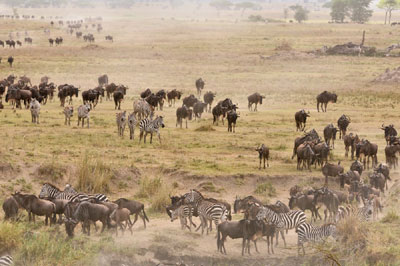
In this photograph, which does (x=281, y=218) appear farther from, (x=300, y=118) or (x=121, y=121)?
(x=300, y=118)

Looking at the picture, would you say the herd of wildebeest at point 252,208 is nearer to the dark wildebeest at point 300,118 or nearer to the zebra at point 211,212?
the zebra at point 211,212

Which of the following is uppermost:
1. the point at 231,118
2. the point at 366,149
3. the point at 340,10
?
the point at 340,10

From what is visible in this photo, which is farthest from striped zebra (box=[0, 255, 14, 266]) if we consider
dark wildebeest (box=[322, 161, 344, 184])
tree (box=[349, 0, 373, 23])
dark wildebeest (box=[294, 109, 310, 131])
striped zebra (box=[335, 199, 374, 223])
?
tree (box=[349, 0, 373, 23])

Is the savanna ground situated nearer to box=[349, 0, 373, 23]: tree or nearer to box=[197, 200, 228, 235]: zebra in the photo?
box=[197, 200, 228, 235]: zebra

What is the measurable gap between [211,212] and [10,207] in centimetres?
544

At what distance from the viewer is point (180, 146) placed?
27.3 meters

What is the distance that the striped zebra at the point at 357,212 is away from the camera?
1627 cm

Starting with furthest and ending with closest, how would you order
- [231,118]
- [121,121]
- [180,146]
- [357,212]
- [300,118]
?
[231,118], [300,118], [121,121], [180,146], [357,212]

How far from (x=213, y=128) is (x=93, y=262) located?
58.9 ft

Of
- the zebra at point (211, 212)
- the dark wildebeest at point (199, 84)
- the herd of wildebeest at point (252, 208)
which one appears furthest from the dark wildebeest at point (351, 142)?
the dark wildebeest at point (199, 84)

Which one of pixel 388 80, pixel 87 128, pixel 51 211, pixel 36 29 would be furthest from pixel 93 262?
pixel 36 29

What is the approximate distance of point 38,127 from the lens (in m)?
30.6

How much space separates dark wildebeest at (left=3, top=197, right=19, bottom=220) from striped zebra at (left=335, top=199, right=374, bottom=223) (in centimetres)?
863

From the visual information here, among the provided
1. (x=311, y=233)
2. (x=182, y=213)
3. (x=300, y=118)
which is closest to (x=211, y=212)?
(x=182, y=213)
